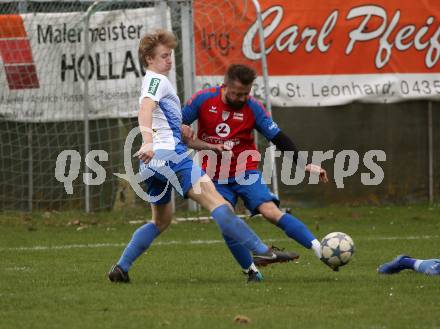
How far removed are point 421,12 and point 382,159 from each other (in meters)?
2.19

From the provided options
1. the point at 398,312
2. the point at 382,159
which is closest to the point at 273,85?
the point at 382,159

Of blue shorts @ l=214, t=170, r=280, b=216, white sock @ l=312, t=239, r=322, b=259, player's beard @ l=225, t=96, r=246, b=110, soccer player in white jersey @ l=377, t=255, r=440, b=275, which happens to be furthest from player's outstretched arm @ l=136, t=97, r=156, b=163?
soccer player in white jersey @ l=377, t=255, r=440, b=275

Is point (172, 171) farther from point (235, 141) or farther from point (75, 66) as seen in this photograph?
point (75, 66)

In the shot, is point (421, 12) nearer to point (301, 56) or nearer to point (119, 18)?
point (301, 56)

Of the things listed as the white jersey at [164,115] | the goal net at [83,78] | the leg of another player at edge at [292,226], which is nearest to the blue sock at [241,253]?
the leg of another player at edge at [292,226]

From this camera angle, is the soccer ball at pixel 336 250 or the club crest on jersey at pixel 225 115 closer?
the soccer ball at pixel 336 250

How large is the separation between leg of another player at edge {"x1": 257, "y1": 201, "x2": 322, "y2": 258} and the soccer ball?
0.09 m

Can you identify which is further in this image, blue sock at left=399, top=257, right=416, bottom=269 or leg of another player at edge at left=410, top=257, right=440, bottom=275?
blue sock at left=399, top=257, right=416, bottom=269

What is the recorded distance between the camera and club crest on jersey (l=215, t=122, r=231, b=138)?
26.4 ft

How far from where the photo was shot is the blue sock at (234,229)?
729 cm

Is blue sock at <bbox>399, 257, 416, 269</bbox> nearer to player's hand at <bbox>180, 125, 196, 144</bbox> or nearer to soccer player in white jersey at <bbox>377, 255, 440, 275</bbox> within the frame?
soccer player in white jersey at <bbox>377, 255, 440, 275</bbox>

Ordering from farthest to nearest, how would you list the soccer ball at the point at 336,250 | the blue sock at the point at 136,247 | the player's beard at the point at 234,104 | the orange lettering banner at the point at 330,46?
the orange lettering banner at the point at 330,46
the player's beard at the point at 234,104
the blue sock at the point at 136,247
the soccer ball at the point at 336,250

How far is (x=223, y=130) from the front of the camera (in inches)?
317

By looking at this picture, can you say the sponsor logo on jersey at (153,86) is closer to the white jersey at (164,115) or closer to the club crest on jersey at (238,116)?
the white jersey at (164,115)
